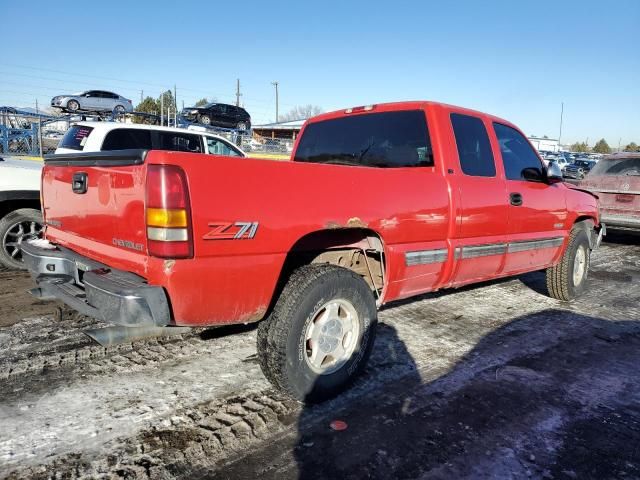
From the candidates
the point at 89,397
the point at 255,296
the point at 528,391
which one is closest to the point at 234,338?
the point at 89,397

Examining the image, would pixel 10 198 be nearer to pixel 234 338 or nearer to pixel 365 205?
pixel 234 338

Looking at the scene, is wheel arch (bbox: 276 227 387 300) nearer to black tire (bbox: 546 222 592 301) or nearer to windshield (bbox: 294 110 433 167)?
windshield (bbox: 294 110 433 167)

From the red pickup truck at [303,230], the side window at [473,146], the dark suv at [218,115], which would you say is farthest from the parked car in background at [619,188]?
the dark suv at [218,115]

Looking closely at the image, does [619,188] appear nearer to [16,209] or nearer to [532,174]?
[532,174]

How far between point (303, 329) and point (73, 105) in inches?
1076

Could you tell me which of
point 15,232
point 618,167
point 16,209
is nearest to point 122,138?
point 16,209

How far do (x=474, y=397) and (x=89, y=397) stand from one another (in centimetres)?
248

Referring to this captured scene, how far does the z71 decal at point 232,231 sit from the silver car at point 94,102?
2700 centimetres

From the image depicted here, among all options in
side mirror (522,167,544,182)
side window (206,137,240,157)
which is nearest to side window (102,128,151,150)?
side window (206,137,240,157)

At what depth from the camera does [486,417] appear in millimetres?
2867

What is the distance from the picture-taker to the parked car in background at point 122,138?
24.5 ft

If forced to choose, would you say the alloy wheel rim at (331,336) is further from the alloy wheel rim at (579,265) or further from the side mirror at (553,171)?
the alloy wheel rim at (579,265)

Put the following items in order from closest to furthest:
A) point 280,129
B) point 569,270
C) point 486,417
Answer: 1. point 486,417
2. point 569,270
3. point 280,129

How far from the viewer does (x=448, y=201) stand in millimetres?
3613
